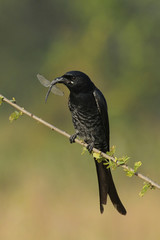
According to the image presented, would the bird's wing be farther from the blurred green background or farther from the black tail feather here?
the blurred green background

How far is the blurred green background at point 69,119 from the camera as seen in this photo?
620cm

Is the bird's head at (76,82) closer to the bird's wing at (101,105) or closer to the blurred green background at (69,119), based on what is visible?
the bird's wing at (101,105)

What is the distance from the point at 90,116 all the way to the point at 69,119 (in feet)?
22.9

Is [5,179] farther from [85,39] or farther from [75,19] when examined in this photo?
[75,19]

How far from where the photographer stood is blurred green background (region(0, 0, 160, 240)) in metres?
6.20

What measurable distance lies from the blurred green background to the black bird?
1.49 metres

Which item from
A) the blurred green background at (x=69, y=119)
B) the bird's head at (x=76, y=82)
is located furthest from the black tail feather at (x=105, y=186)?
the blurred green background at (x=69, y=119)

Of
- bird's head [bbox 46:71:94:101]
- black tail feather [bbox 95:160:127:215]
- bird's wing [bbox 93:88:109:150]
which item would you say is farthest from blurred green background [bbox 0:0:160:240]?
bird's head [bbox 46:71:94:101]

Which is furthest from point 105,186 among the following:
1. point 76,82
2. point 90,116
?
point 76,82

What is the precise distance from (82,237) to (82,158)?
248cm

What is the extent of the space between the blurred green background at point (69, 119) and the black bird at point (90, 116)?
1489mm

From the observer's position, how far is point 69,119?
1135cm

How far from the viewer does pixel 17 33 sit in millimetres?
15055

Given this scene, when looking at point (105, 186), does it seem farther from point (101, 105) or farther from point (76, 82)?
point (76, 82)
